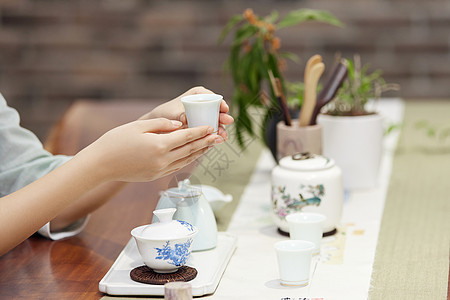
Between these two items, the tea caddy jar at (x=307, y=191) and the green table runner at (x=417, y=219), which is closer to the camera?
the green table runner at (x=417, y=219)

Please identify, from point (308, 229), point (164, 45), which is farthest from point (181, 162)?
point (164, 45)

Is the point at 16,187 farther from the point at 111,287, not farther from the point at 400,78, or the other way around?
the point at 400,78

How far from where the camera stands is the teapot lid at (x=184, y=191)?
122 cm

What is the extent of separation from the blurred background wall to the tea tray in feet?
7.08

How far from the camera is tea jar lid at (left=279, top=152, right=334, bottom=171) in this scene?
1339mm

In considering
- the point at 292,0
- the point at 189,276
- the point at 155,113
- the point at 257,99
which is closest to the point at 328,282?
the point at 189,276

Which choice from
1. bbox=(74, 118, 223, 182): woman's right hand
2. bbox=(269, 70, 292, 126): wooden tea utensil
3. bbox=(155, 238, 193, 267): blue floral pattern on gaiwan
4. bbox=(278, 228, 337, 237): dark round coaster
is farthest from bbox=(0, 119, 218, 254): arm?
bbox=(269, 70, 292, 126): wooden tea utensil

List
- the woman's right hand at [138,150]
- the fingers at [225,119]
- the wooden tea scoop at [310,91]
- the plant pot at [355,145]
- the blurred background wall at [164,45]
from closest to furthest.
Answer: the woman's right hand at [138,150] → the fingers at [225,119] → the wooden tea scoop at [310,91] → the plant pot at [355,145] → the blurred background wall at [164,45]

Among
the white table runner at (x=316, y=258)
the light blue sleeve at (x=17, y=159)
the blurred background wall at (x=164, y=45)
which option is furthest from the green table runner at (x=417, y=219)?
the blurred background wall at (x=164, y=45)

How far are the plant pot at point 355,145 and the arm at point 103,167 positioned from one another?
61 centimetres

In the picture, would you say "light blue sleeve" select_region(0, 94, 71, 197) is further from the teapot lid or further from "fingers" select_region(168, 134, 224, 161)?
"fingers" select_region(168, 134, 224, 161)

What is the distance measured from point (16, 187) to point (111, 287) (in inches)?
16.2

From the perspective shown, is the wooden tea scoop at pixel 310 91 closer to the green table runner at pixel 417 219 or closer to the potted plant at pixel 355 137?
the potted plant at pixel 355 137

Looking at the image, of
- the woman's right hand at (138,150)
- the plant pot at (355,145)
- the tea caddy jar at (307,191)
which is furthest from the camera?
the plant pot at (355,145)
